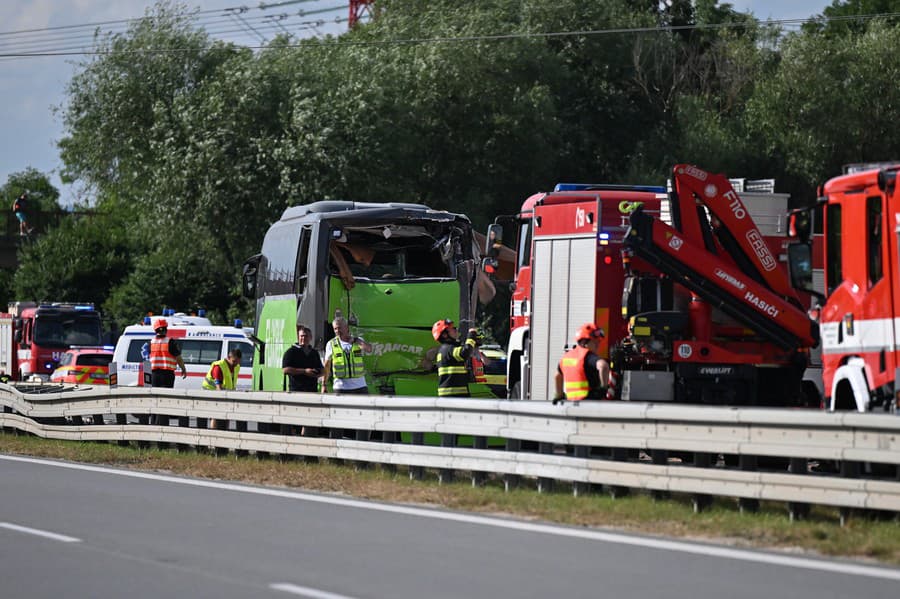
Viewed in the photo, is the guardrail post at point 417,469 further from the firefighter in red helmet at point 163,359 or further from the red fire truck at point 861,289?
the firefighter in red helmet at point 163,359

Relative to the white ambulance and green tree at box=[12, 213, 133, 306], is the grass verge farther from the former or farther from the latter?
green tree at box=[12, 213, 133, 306]

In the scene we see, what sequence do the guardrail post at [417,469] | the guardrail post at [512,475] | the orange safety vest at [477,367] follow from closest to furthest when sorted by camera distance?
1. the guardrail post at [512,475]
2. the guardrail post at [417,469]
3. the orange safety vest at [477,367]

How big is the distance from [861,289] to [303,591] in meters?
6.77

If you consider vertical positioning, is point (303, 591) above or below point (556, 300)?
below

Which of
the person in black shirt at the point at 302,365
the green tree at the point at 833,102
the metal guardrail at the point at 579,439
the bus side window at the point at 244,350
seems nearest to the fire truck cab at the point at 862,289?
the metal guardrail at the point at 579,439

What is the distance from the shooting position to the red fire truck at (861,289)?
13.3 m

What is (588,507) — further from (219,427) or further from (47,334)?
(47,334)

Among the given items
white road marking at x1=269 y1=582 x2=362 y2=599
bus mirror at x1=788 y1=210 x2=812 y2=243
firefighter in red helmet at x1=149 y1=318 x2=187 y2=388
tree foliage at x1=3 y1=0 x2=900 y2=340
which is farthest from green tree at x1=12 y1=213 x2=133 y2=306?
white road marking at x1=269 y1=582 x2=362 y2=599

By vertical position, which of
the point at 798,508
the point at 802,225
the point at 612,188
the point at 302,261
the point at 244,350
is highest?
the point at 612,188

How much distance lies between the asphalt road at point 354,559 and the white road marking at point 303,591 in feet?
0.04

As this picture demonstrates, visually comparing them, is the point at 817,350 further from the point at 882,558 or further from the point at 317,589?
the point at 317,589

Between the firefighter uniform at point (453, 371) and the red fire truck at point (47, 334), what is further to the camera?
the red fire truck at point (47, 334)

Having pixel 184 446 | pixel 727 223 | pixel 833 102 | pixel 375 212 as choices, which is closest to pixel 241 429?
pixel 184 446

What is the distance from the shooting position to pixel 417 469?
16.4m
